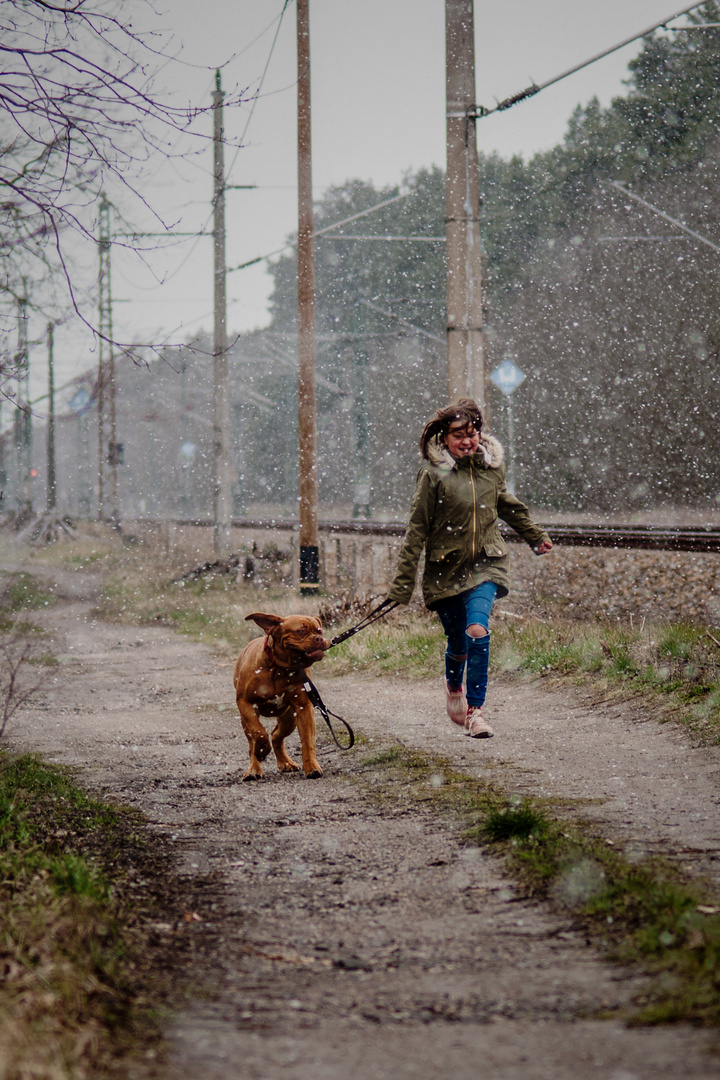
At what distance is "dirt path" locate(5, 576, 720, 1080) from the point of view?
244 centimetres

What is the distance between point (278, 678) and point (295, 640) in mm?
289

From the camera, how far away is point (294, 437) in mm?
67375

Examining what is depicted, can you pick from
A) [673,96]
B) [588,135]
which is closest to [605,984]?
[673,96]

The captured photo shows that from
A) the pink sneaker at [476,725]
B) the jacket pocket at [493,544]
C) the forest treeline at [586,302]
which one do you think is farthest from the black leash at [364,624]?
the forest treeline at [586,302]

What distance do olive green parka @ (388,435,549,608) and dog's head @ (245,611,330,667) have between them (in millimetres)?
613

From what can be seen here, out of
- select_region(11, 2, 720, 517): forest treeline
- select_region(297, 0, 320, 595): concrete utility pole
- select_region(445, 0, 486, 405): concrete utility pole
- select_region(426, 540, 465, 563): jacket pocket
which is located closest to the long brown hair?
select_region(426, 540, 465, 563): jacket pocket

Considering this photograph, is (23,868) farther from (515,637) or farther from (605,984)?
(515,637)

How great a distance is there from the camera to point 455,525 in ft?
19.4

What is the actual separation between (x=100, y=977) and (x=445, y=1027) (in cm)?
97

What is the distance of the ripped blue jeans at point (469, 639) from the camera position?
5.84 meters

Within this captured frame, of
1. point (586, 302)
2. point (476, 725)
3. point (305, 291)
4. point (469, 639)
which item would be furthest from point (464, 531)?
point (586, 302)

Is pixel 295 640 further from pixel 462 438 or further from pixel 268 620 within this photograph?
pixel 462 438

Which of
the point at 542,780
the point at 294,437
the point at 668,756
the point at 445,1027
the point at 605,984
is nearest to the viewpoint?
the point at 445,1027

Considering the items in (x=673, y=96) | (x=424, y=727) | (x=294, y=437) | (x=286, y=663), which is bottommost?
(x=424, y=727)
